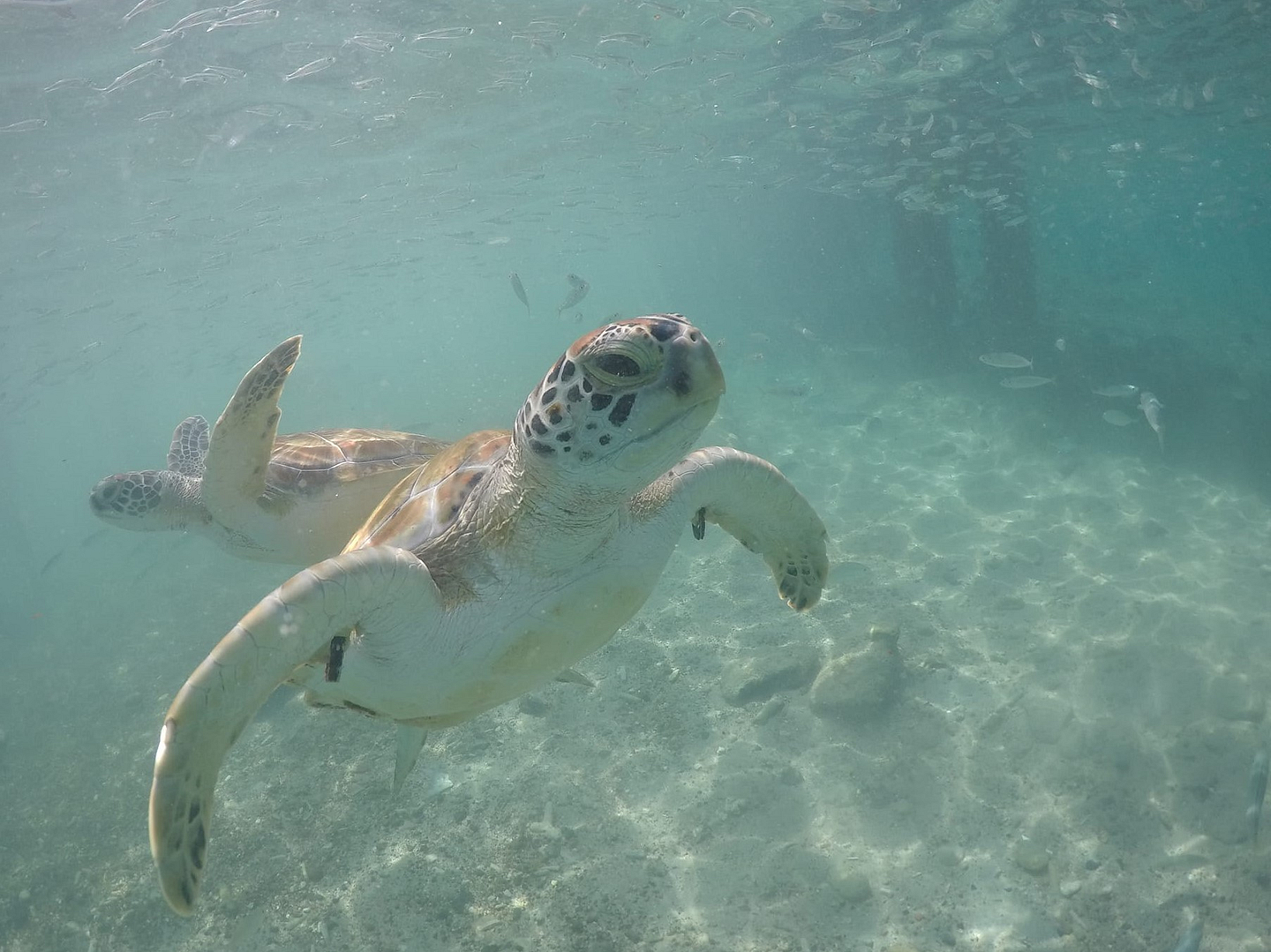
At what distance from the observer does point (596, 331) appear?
186 centimetres

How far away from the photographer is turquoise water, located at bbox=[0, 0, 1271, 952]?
17.0 feet

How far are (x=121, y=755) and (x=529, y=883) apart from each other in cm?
738

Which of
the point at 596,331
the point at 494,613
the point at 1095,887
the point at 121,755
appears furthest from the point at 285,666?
the point at 121,755

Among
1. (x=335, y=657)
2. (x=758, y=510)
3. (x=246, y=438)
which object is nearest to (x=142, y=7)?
(x=246, y=438)

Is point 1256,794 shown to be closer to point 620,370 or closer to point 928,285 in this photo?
point 620,370

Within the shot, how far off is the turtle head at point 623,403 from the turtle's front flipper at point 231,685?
66cm

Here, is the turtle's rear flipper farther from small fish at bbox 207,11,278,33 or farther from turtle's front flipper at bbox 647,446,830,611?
small fish at bbox 207,11,278,33

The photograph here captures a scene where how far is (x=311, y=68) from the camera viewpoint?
1194 centimetres

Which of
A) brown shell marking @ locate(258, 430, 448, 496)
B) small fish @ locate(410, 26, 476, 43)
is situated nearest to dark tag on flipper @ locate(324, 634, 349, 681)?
brown shell marking @ locate(258, 430, 448, 496)

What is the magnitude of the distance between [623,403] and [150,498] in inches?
217

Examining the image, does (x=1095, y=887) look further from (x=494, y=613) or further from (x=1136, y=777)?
(x=494, y=613)

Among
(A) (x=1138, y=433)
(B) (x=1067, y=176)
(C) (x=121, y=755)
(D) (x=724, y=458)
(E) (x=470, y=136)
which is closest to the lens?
(D) (x=724, y=458)

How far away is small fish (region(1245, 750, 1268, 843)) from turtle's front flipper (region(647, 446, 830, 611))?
4153 millimetres

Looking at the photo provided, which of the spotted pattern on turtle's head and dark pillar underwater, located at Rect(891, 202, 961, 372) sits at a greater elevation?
the spotted pattern on turtle's head
